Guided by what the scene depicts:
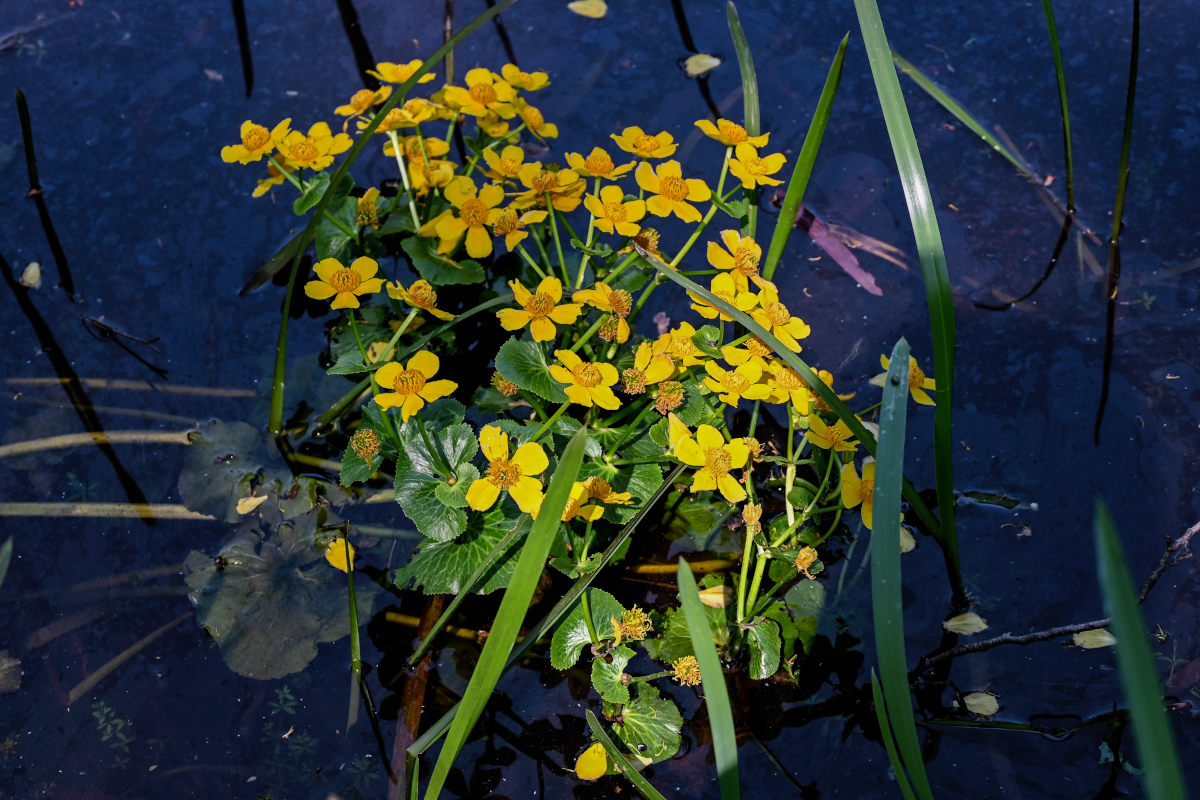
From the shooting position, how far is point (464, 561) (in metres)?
1.88

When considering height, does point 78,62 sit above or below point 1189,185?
below

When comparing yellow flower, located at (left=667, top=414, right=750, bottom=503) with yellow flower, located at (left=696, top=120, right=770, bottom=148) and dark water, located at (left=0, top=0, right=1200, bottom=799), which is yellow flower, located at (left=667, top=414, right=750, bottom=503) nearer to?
dark water, located at (left=0, top=0, right=1200, bottom=799)

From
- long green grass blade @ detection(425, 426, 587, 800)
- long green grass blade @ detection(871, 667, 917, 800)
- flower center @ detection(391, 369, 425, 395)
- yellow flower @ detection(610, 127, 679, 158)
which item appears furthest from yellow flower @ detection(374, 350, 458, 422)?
long green grass blade @ detection(871, 667, 917, 800)

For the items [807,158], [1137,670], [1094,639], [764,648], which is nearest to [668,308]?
[807,158]

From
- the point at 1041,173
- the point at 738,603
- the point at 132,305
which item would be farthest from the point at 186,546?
the point at 1041,173

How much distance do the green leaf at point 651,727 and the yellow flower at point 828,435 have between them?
1.90 feet

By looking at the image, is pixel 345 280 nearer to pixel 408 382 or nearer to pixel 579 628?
pixel 408 382

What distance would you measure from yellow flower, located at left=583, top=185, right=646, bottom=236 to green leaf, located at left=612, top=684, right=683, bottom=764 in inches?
36.7

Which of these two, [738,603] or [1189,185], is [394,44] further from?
[1189,185]

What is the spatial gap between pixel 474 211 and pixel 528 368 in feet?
1.29

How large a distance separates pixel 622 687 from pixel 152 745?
0.95 m

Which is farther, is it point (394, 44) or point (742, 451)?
point (394, 44)

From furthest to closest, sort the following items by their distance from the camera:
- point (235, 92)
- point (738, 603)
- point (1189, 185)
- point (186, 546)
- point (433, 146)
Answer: point (235, 92) → point (1189, 185) → point (433, 146) → point (186, 546) → point (738, 603)

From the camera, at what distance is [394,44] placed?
9.73 feet
